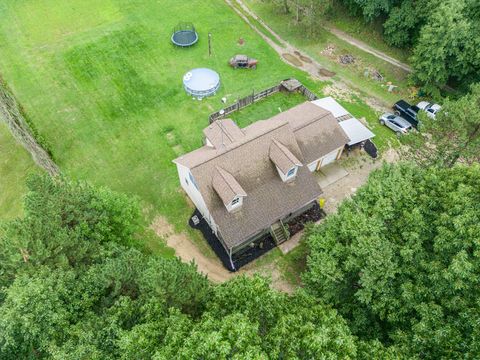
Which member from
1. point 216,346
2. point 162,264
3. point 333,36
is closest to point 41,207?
point 162,264

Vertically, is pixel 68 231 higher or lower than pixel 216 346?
lower

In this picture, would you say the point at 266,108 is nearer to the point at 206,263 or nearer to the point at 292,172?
the point at 292,172

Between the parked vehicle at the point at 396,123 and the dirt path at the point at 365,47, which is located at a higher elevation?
the dirt path at the point at 365,47

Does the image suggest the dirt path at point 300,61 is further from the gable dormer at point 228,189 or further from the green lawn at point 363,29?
the gable dormer at point 228,189

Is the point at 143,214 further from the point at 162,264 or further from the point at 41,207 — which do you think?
the point at 162,264

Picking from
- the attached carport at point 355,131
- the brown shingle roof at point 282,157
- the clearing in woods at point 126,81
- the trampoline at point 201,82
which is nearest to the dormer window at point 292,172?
the brown shingle roof at point 282,157

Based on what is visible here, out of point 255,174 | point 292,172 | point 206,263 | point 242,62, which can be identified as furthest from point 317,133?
point 242,62
